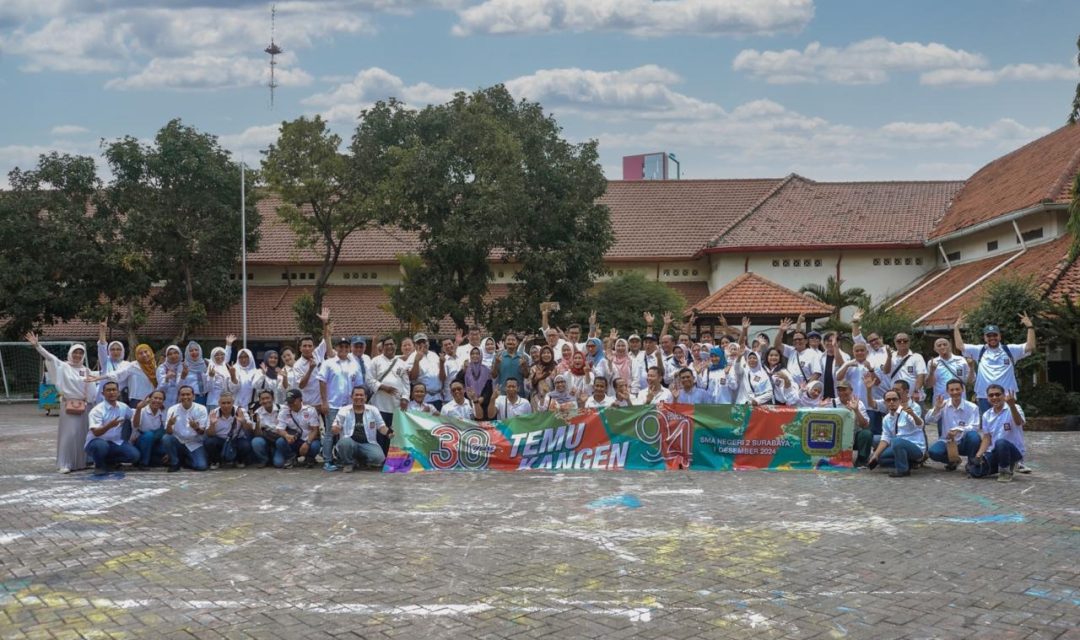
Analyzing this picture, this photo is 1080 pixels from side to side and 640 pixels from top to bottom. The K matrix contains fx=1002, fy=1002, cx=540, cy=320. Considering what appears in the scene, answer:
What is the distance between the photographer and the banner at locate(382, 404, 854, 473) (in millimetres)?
14148

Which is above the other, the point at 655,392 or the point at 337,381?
the point at 337,381

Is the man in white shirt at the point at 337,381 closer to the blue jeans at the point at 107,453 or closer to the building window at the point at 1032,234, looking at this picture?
the blue jeans at the point at 107,453

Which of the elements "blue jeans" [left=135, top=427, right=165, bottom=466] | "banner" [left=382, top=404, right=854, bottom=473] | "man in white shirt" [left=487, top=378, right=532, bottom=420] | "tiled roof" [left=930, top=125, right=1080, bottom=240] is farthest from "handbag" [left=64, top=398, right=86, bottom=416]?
"tiled roof" [left=930, top=125, right=1080, bottom=240]

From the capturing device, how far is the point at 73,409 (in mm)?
14070

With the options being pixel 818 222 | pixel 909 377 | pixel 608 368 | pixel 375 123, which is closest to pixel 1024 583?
pixel 909 377

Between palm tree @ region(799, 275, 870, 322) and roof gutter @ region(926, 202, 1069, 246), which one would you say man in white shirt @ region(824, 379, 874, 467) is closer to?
roof gutter @ region(926, 202, 1069, 246)

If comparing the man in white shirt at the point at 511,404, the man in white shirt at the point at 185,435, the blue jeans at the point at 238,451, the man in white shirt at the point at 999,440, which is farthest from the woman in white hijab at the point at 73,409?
the man in white shirt at the point at 999,440

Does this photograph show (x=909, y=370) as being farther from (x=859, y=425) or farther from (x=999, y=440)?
(x=999, y=440)

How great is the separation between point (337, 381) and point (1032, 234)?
21.5m

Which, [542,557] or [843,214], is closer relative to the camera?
[542,557]

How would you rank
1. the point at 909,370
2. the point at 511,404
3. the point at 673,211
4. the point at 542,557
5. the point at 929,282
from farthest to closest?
the point at 673,211 < the point at 929,282 < the point at 511,404 < the point at 909,370 < the point at 542,557

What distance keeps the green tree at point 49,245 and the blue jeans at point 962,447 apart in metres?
29.3

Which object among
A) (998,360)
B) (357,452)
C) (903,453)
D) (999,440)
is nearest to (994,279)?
(998,360)

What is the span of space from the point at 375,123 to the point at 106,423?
20.2m
